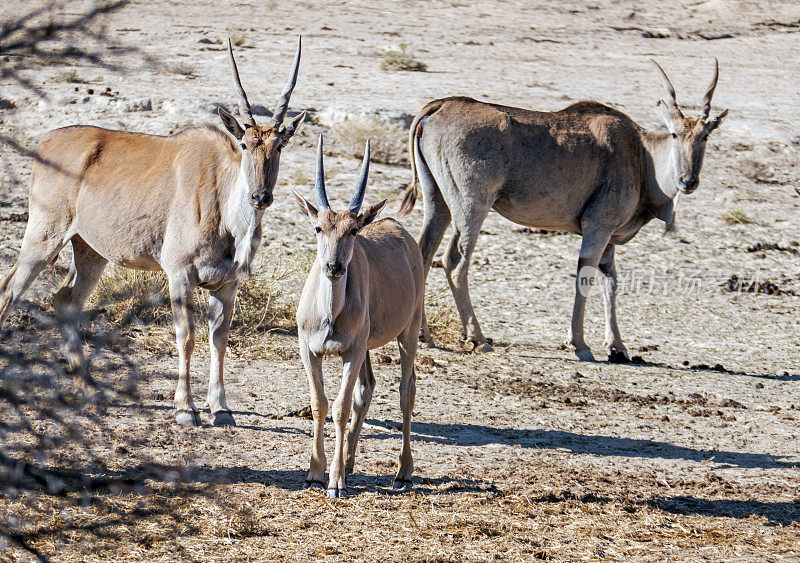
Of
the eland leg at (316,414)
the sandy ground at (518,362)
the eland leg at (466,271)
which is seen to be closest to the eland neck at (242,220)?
the sandy ground at (518,362)

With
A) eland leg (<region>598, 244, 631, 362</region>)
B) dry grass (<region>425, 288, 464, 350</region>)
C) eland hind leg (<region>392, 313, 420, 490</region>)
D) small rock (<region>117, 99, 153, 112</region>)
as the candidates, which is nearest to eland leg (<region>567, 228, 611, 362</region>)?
eland leg (<region>598, 244, 631, 362</region>)

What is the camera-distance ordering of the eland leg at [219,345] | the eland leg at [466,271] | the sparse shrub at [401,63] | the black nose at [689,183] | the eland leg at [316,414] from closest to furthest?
the eland leg at [316,414], the eland leg at [219,345], the eland leg at [466,271], the black nose at [689,183], the sparse shrub at [401,63]

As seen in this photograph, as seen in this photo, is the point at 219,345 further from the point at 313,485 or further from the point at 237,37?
the point at 237,37

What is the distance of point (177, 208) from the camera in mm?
7379

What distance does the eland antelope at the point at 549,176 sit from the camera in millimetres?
9797

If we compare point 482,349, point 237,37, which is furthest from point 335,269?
point 237,37

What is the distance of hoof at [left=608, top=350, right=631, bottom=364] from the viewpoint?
9.70 m

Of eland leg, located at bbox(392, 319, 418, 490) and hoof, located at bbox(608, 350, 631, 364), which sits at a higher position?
eland leg, located at bbox(392, 319, 418, 490)

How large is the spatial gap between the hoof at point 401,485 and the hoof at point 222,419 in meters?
1.50

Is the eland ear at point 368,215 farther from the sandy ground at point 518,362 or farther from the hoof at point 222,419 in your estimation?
the hoof at point 222,419

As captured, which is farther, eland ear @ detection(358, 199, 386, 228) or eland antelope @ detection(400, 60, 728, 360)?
eland antelope @ detection(400, 60, 728, 360)

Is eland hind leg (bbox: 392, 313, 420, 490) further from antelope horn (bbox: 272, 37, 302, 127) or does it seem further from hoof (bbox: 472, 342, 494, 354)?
hoof (bbox: 472, 342, 494, 354)

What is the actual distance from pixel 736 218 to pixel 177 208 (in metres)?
8.52

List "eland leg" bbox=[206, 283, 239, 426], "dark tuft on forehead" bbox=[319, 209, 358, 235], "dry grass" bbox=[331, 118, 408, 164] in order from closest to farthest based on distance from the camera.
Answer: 1. "dark tuft on forehead" bbox=[319, 209, 358, 235]
2. "eland leg" bbox=[206, 283, 239, 426]
3. "dry grass" bbox=[331, 118, 408, 164]
